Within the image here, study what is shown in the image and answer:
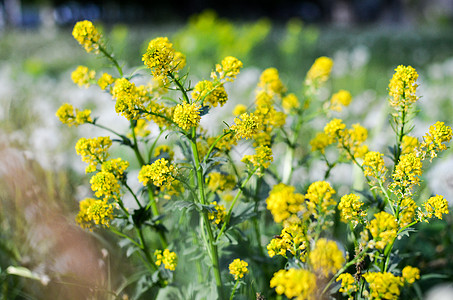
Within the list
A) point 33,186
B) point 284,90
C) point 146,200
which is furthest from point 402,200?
point 33,186

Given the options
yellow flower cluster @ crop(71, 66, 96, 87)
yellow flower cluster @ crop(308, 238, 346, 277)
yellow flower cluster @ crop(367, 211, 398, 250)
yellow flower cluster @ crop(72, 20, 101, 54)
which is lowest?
yellow flower cluster @ crop(308, 238, 346, 277)

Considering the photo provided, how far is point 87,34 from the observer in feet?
2.99

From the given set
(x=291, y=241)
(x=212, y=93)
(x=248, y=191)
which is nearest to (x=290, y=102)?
(x=248, y=191)

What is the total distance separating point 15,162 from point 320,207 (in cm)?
149

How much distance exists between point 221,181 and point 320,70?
555 millimetres

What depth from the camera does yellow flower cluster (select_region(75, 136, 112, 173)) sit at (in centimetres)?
89

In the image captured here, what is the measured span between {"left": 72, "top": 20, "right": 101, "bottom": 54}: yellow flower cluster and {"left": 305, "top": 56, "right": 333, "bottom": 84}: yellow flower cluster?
71 cm

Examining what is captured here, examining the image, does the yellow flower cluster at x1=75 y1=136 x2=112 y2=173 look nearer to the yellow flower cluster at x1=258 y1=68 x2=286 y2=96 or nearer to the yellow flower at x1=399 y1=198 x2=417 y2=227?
the yellow flower cluster at x1=258 y1=68 x2=286 y2=96

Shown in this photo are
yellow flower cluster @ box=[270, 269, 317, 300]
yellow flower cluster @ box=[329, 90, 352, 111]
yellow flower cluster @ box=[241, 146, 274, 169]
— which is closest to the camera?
yellow flower cluster @ box=[270, 269, 317, 300]

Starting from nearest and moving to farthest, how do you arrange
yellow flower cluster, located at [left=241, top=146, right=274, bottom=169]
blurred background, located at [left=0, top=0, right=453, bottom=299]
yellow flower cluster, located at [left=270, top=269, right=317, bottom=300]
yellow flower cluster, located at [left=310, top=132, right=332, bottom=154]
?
yellow flower cluster, located at [left=270, top=269, right=317, bottom=300], yellow flower cluster, located at [left=241, top=146, right=274, bottom=169], yellow flower cluster, located at [left=310, top=132, right=332, bottom=154], blurred background, located at [left=0, top=0, right=453, bottom=299]

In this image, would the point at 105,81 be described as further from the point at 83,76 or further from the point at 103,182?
the point at 103,182

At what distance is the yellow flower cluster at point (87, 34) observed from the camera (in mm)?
902

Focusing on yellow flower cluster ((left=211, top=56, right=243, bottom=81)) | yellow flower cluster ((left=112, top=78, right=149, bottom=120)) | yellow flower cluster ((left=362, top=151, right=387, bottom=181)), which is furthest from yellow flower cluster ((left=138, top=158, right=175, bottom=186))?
yellow flower cluster ((left=362, top=151, right=387, bottom=181))

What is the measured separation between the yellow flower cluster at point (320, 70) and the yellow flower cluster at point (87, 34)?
0.71 metres
